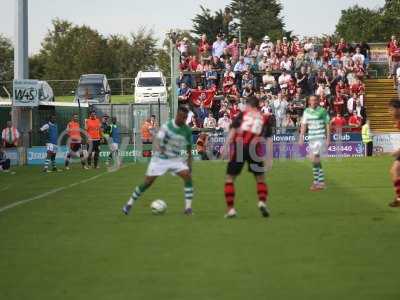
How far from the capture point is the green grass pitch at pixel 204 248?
899cm

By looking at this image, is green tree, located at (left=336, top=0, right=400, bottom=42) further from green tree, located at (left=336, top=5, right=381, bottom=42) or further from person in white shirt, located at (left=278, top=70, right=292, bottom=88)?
person in white shirt, located at (left=278, top=70, right=292, bottom=88)

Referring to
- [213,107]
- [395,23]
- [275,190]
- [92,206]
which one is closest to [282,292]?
[92,206]

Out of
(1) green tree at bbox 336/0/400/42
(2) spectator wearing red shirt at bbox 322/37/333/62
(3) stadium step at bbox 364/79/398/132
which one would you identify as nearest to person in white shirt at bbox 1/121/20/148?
(2) spectator wearing red shirt at bbox 322/37/333/62

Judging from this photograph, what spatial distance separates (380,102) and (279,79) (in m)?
6.02

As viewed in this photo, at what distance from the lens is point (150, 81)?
55.9m

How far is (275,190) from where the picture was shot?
2130cm

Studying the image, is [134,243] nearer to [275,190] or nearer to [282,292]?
[282,292]

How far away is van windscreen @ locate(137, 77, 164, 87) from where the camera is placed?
183ft

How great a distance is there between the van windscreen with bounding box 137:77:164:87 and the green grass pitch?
34993mm

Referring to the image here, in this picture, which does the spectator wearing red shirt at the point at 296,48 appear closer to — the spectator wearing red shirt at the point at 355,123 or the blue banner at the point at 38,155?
the spectator wearing red shirt at the point at 355,123

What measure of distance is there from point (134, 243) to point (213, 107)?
1223 inches

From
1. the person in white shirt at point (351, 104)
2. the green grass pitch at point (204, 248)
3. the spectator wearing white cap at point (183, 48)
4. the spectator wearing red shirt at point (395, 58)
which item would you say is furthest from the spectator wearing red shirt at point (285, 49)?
the green grass pitch at point (204, 248)

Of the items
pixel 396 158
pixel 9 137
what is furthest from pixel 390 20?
pixel 396 158

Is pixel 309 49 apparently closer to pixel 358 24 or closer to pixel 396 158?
pixel 396 158
